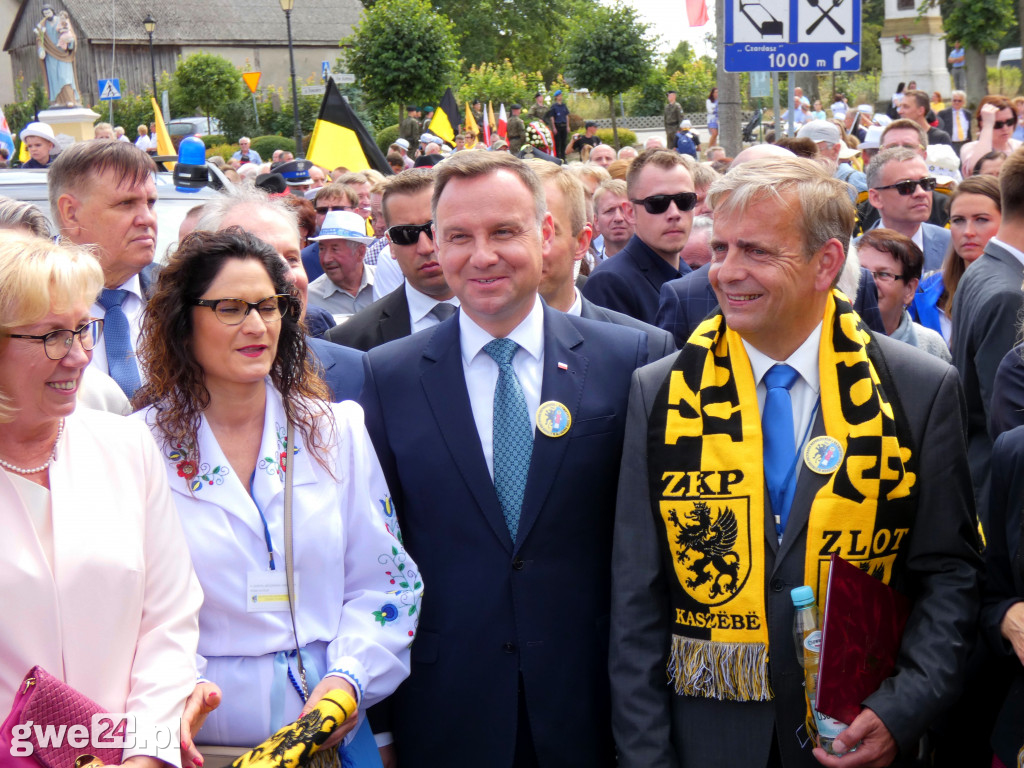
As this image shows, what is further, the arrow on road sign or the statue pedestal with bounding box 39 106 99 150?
the statue pedestal with bounding box 39 106 99 150

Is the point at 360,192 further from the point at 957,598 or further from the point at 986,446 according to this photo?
the point at 957,598

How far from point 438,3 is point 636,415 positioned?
204ft

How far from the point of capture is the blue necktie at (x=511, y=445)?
3.09 m

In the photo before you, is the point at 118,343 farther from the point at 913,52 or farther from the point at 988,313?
the point at 913,52

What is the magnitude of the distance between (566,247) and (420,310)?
0.80 meters

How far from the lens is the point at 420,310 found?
5.02 m

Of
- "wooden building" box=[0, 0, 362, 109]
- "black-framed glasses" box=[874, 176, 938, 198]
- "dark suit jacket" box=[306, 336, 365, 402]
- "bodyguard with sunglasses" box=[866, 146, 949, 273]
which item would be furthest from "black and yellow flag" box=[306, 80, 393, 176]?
"wooden building" box=[0, 0, 362, 109]

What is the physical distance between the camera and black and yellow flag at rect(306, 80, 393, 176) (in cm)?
1175

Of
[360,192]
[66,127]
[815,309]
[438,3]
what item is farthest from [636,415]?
[438,3]

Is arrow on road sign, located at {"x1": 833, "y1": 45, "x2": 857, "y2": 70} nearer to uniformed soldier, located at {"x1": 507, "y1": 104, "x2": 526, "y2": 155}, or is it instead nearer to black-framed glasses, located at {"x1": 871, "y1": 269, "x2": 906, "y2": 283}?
black-framed glasses, located at {"x1": 871, "y1": 269, "x2": 906, "y2": 283}

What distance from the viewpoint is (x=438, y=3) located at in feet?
201

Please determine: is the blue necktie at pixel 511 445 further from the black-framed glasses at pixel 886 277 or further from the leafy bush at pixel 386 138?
the leafy bush at pixel 386 138

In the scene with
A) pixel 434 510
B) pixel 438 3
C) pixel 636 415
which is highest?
pixel 438 3

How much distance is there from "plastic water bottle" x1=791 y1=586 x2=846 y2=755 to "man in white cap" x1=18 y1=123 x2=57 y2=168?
39.9 feet
